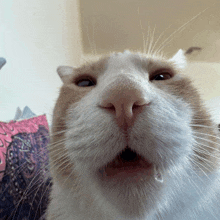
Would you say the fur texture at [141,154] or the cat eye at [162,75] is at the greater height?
the cat eye at [162,75]

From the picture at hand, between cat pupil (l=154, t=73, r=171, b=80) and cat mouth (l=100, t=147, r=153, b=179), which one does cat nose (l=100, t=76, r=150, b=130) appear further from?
cat pupil (l=154, t=73, r=171, b=80)

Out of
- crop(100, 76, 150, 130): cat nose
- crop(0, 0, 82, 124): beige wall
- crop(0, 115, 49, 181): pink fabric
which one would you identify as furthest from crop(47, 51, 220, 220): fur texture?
crop(0, 0, 82, 124): beige wall

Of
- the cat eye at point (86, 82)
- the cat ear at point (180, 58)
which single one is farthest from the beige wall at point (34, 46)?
the cat ear at point (180, 58)

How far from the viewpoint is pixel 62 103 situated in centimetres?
62

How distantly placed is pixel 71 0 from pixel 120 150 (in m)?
1.06

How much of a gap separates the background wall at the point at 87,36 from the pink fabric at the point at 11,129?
→ 14 cm

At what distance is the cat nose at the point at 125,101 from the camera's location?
1.08 feet

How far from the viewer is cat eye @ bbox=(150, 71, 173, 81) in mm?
594

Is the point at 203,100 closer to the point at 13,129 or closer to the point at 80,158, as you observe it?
the point at 80,158

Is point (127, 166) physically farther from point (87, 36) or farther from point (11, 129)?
point (87, 36)

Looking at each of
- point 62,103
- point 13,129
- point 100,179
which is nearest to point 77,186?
point 100,179

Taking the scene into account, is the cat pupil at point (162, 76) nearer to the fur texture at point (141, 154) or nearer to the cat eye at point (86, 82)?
the fur texture at point (141, 154)

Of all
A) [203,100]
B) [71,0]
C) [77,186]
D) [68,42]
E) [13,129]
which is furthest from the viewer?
[68,42]

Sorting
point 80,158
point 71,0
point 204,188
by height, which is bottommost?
point 204,188
